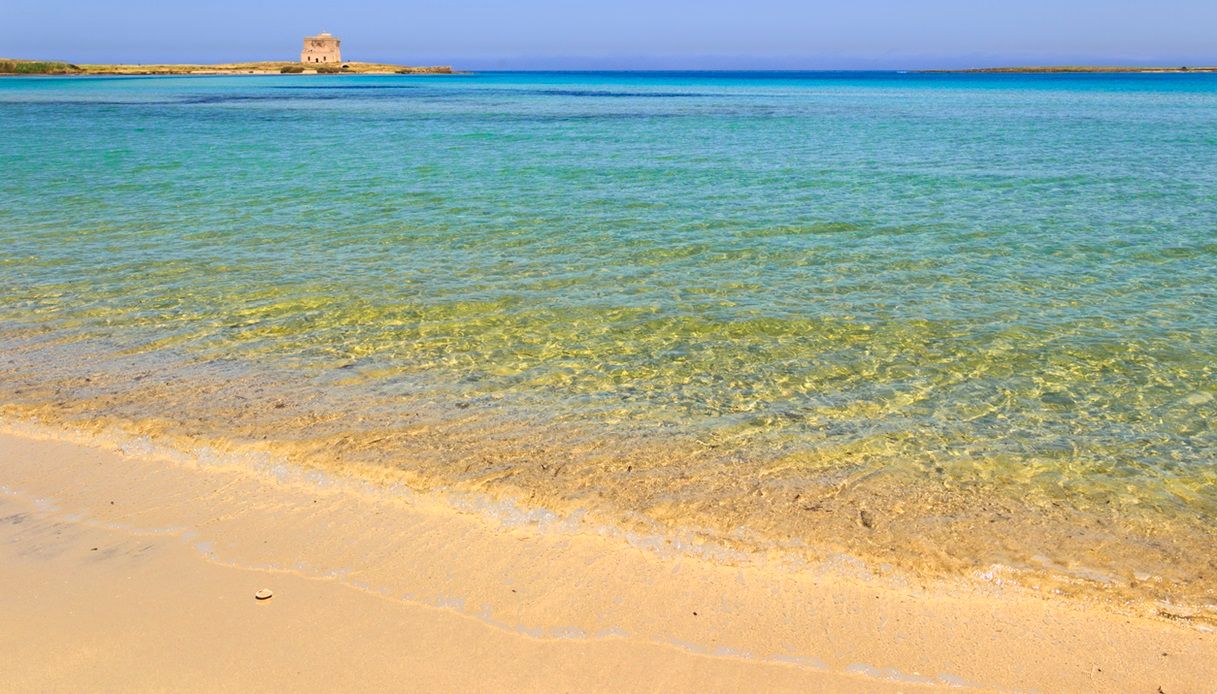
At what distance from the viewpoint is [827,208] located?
15.7m

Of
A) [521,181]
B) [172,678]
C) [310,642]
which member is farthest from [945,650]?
[521,181]

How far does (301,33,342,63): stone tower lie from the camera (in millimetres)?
187500

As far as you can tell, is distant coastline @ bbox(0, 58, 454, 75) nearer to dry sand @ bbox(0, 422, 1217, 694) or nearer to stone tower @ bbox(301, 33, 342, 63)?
stone tower @ bbox(301, 33, 342, 63)

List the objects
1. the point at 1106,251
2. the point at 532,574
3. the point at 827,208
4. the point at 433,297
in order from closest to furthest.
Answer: the point at 532,574, the point at 433,297, the point at 1106,251, the point at 827,208

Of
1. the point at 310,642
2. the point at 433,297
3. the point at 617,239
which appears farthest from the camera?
the point at 617,239

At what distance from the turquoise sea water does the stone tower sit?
185m

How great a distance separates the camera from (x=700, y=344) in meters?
8.28

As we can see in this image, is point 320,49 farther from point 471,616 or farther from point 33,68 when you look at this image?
point 471,616

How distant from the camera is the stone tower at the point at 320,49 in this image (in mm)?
187500

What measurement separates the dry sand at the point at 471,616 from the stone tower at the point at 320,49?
202m

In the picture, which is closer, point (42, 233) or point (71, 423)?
point (71, 423)

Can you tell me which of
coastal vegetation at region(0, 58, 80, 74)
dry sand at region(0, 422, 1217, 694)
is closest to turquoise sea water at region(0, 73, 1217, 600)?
dry sand at region(0, 422, 1217, 694)

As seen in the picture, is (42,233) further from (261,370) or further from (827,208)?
(827,208)

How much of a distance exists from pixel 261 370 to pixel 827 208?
1096 centimetres
